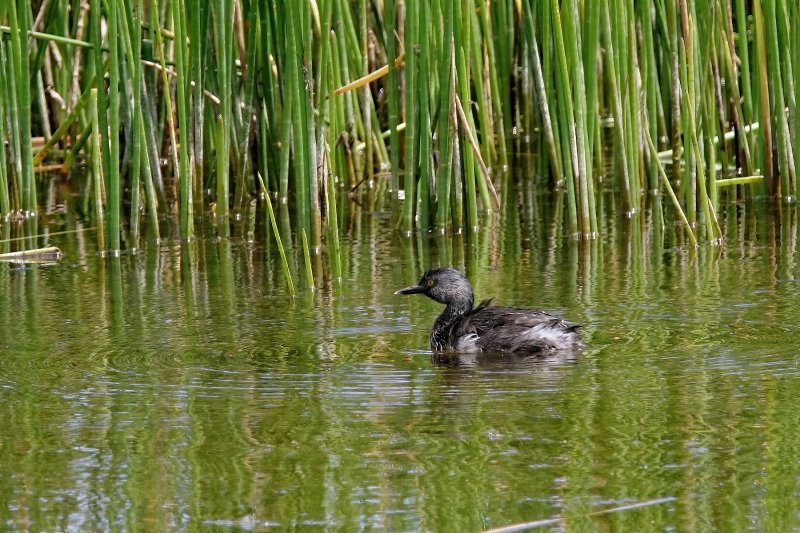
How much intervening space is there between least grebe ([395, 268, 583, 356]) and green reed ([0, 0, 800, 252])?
1.60 metres

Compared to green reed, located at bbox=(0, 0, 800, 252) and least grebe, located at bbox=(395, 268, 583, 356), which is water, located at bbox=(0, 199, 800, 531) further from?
green reed, located at bbox=(0, 0, 800, 252)

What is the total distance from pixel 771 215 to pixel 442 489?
19.0 feet

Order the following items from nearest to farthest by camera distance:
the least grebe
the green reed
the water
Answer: the water
the least grebe
the green reed

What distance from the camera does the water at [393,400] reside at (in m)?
4.19

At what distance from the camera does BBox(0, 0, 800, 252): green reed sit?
8.44 meters

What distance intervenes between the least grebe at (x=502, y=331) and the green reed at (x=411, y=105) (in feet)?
5.25

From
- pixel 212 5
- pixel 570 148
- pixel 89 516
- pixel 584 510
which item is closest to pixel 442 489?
pixel 584 510

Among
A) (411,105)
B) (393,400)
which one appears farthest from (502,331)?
(411,105)

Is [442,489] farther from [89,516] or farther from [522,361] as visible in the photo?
[522,361]

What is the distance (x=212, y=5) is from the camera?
8.97m

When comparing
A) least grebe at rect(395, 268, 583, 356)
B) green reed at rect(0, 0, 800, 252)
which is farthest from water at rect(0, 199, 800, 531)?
green reed at rect(0, 0, 800, 252)

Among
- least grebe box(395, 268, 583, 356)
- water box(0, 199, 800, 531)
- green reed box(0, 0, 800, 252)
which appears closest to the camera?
water box(0, 199, 800, 531)

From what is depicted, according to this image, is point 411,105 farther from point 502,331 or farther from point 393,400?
point 393,400

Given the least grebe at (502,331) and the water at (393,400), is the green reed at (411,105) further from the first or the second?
the least grebe at (502,331)
